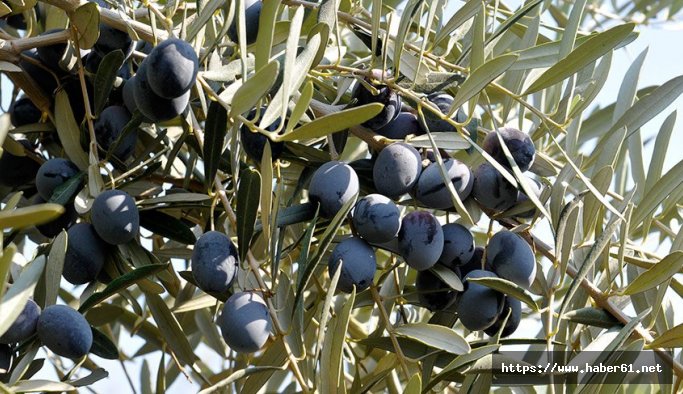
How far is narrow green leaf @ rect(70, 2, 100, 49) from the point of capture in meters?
0.83

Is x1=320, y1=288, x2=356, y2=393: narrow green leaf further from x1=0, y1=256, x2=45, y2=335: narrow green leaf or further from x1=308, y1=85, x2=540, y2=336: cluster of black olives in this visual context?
x1=0, y1=256, x2=45, y2=335: narrow green leaf

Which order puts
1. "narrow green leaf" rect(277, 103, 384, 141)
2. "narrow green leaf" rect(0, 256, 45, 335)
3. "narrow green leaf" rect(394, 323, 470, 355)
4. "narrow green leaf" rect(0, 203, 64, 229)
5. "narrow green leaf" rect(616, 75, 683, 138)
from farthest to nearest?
"narrow green leaf" rect(616, 75, 683, 138), "narrow green leaf" rect(394, 323, 470, 355), "narrow green leaf" rect(277, 103, 384, 141), "narrow green leaf" rect(0, 256, 45, 335), "narrow green leaf" rect(0, 203, 64, 229)

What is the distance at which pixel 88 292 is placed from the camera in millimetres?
877

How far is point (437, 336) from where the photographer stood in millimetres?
833

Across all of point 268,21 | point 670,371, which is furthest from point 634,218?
point 268,21

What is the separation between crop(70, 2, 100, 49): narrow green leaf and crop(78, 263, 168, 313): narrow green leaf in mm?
245

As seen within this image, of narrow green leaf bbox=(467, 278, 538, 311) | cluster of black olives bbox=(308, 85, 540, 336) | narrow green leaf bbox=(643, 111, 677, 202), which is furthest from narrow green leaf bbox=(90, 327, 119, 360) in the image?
narrow green leaf bbox=(643, 111, 677, 202)

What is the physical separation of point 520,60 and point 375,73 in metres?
0.14

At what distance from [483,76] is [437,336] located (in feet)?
0.80

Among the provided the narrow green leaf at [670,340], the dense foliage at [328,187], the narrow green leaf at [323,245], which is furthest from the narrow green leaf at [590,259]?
the narrow green leaf at [323,245]

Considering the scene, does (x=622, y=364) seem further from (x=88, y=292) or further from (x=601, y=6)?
(x=601, y=6)

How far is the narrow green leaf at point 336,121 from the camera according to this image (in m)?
0.70

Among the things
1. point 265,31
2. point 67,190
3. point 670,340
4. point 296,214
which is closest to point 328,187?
point 296,214

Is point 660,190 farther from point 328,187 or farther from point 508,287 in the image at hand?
point 328,187
